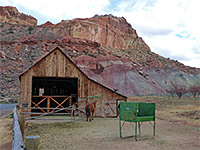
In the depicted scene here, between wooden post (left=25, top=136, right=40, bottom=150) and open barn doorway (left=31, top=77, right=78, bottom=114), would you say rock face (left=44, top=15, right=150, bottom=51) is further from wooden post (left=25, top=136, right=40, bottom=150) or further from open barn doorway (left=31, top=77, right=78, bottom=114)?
wooden post (left=25, top=136, right=40, bottom=150)

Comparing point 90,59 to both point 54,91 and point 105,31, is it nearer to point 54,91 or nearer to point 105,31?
point 105,31

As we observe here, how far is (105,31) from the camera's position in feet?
335

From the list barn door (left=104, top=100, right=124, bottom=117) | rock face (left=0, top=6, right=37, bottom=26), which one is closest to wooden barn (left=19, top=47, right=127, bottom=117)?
barn door (left=104, top=100, right=124, bottom=117)

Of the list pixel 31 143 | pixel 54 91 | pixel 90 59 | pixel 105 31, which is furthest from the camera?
pixel 105 31

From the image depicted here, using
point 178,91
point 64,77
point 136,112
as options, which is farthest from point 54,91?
point 178,91

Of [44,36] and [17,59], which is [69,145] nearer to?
[17,59]

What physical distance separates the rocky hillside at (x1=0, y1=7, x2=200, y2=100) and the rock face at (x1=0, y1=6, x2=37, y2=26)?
41180 millimetres

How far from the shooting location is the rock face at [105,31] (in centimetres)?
9062

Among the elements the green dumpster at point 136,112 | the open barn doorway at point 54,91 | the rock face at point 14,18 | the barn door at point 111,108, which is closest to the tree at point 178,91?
the open barn doorway at point 54,91

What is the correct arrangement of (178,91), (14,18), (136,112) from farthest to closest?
(14,18) → (178,91) → (136,112)

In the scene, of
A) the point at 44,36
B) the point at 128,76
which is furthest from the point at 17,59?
the point at 128,76

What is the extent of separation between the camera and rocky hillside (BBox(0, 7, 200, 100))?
186 feet

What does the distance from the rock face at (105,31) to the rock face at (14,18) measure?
4514 centimetres

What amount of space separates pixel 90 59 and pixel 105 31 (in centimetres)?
3641
